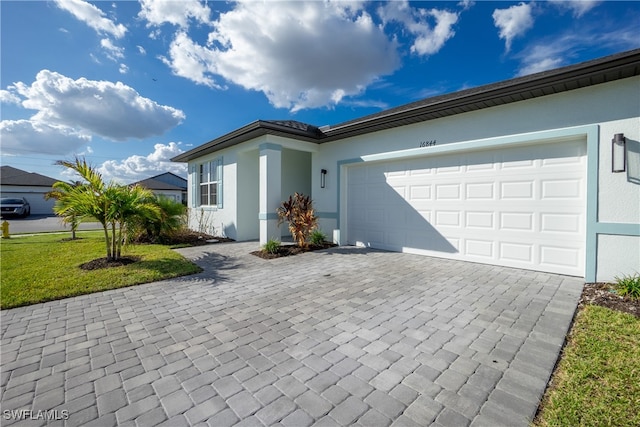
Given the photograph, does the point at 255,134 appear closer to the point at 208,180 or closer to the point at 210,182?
the point at 210,182

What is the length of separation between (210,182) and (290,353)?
985 cm

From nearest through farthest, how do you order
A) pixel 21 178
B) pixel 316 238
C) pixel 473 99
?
1. pixel 473 99
2. pixel 316 238
3. pixel 21 178

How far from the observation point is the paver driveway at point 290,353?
1.84m

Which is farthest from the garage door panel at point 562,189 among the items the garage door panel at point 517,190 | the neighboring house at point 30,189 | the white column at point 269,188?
the neighboring house at point 30,189

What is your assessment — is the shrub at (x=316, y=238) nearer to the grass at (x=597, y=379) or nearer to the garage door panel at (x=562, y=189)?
the garage door panel at (x=562, y=189)

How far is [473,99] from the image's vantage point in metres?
5.32

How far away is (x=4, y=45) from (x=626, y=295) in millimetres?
12778

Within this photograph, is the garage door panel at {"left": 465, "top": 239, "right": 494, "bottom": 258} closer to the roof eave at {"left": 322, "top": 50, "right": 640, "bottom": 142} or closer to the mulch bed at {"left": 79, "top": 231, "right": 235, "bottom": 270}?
the roof eave at {"left": 322, "top": 50, "right": 640, "bottom": 142}

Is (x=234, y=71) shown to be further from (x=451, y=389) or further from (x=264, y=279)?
(x=451, y=389)

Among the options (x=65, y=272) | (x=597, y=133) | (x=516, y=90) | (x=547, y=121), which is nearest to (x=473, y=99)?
(x=516, y=90)

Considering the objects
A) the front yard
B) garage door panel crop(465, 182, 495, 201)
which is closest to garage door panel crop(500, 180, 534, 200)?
garage door panel crop(465, 182, 495, 201)

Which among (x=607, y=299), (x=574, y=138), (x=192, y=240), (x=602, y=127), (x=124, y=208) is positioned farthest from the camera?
(x=192, y=240)

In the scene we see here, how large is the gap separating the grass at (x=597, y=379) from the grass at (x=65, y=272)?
555 centimetres

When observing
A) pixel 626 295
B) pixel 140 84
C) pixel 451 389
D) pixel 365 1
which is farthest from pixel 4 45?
pixel 626 295
